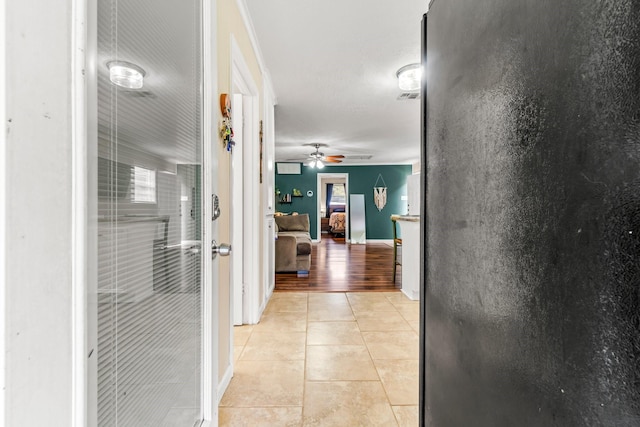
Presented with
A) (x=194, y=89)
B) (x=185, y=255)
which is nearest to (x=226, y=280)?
(x=185, y=255)

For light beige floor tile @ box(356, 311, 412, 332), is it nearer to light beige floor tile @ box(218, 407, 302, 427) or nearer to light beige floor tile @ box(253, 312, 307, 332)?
light beige floor tile @ box(253, 312, 307, 332)

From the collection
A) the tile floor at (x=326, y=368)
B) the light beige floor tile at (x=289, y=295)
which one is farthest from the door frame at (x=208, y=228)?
the light beige floor tile at (x=289, y=295)

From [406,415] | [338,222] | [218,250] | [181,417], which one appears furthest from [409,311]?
[338,222]

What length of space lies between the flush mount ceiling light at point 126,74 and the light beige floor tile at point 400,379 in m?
1.80

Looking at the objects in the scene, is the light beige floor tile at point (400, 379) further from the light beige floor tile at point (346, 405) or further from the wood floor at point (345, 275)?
the wood floor at point (345, 275)

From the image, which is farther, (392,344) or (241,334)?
(241,334)

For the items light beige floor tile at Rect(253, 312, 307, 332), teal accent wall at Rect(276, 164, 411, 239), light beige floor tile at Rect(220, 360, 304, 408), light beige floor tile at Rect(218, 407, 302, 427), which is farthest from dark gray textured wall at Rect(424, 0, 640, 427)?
teal accent wall at Rect(276, 164, 411, 239)

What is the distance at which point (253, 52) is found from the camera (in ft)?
8.51

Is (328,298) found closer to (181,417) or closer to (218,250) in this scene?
(218,250)

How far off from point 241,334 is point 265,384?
2.49ft

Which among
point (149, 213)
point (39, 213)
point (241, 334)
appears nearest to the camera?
point (39, 213)

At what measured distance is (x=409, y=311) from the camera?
3.06 metres

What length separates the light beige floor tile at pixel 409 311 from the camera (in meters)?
2.90

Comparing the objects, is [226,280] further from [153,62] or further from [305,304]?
[305,304]
